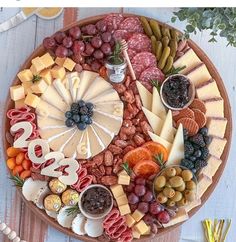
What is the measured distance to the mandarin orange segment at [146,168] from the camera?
6.95 feet

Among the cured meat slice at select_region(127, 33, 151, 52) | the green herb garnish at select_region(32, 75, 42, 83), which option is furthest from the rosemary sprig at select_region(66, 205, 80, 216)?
the cured meat slice at select_region(127, 33, 151, 52)

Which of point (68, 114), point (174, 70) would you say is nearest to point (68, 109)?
point (68, 114)

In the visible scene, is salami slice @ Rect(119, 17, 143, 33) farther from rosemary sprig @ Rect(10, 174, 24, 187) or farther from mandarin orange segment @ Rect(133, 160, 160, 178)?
rosemary sprig @ Rect(10, 174, 24, 187)

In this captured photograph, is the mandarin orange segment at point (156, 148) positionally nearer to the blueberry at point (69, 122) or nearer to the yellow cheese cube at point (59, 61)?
the blueberry at point (69, 122)

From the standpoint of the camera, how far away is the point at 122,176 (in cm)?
212

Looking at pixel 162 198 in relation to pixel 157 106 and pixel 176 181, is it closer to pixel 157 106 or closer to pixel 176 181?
pixel 176 181

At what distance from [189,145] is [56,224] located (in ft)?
1.53

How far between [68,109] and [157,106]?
10.5 inches

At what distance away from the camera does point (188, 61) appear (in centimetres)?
219

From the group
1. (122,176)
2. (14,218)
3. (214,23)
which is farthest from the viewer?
(14,218)

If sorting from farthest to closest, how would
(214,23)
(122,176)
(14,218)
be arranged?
(14,218), (122,176), (214,23)

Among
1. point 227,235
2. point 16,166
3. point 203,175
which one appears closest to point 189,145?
point 203,175

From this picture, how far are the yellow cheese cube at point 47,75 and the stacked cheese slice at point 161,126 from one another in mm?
264
